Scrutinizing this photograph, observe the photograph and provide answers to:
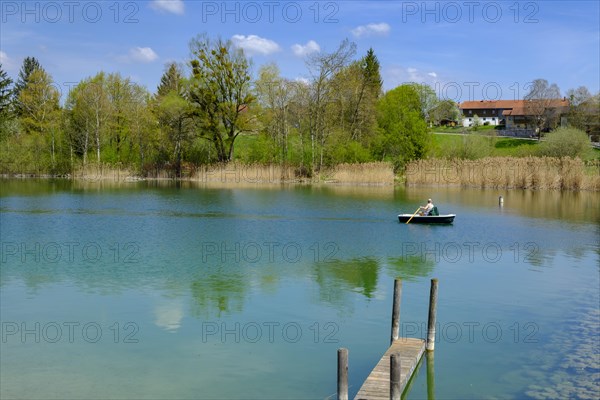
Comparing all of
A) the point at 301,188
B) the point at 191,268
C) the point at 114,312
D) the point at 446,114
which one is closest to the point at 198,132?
the point at 301,188

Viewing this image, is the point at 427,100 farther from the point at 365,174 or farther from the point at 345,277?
the point at 345,277

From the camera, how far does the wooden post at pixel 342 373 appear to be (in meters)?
9.65

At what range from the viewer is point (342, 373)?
32.3 feet

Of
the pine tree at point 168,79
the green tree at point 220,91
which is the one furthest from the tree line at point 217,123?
the pine tree at point 168,79

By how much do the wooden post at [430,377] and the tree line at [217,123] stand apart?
50052 mm

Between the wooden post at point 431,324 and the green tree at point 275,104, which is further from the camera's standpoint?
the green tree at point 275,104

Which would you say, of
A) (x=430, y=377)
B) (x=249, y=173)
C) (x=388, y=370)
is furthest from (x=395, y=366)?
(x=249, y=173)

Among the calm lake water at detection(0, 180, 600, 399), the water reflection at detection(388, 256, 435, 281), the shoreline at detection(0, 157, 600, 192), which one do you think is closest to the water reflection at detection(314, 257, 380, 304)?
the calm lake water at detection(0, 180, 600, 399)

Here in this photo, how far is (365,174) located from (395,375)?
164 ft

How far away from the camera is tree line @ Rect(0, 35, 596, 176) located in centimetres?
6475

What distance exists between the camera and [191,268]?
72.3ft

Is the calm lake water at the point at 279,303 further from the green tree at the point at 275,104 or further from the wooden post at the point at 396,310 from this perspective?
the green tree at the point at 275,104

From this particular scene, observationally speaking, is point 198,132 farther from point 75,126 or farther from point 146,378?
point 146,378

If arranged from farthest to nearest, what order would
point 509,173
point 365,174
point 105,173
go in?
point 105,173
point 365,174
point 509,173
